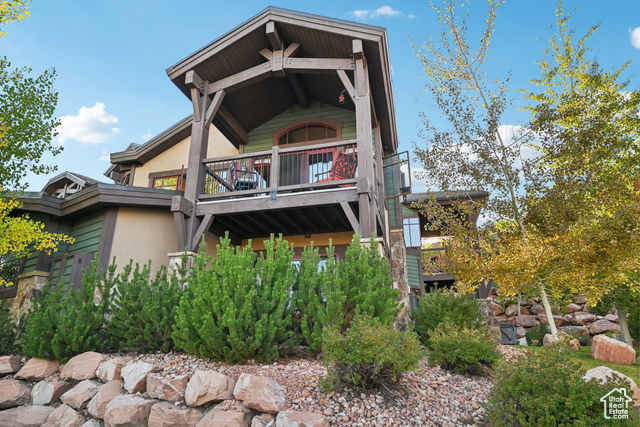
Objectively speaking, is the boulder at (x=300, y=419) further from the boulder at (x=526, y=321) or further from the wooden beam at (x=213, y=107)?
the boulder at (x=526, y=321)

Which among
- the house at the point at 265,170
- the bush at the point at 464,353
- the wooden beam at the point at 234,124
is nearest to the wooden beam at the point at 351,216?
the house at the point at 265,170

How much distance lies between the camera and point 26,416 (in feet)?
14.4

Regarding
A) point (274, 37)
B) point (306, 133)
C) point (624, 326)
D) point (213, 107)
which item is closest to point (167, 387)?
point (213, 107)

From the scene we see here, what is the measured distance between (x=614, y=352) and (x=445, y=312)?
308cm

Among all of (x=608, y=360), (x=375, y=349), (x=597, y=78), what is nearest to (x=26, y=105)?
(x=375, y=349)

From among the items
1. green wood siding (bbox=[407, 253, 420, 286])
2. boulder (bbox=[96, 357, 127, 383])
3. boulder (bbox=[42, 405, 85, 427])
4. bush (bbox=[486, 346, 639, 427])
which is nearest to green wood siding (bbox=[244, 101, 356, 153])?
green wood siding (bbox=[407, 253, 420, 286])

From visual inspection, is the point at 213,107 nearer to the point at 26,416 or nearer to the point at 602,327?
the point at 26,416

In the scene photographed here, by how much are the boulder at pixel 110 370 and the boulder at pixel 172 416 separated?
1008 millimetres

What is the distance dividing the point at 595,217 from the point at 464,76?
3.76m

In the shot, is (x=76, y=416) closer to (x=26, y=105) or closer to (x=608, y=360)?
(x=26, y=105)

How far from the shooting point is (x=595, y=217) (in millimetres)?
5809

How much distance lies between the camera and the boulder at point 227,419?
3.20 m

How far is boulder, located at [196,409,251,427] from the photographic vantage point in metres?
3.20

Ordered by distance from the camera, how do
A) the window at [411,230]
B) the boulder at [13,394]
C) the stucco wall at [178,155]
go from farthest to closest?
1. the window at [411,230]
2. the stucco wall at [178,155]
3. the boulder at [13,394]
